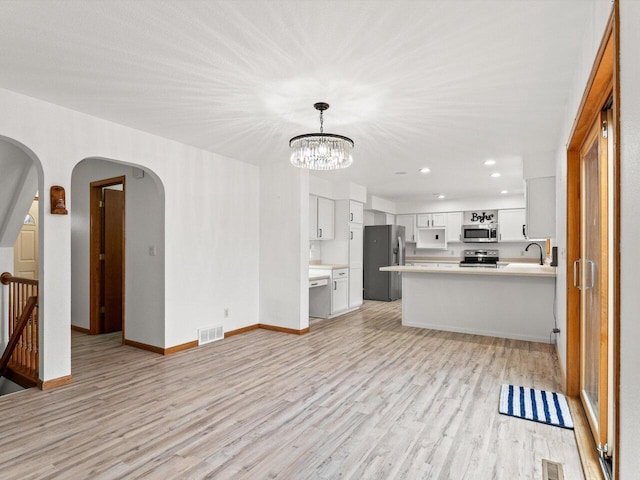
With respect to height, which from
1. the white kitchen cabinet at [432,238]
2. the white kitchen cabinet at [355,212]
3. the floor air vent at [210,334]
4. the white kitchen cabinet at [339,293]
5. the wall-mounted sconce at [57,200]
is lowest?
the floor air vent at [210,334]

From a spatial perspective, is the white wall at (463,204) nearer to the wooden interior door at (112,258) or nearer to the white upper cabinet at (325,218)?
the white upper cabinet at (325,218)

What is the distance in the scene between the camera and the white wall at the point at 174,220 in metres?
3.11

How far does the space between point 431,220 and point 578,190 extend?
6.41m

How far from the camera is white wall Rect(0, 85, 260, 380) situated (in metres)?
3.11

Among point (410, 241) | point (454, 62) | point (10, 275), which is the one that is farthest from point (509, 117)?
point (410, 241)

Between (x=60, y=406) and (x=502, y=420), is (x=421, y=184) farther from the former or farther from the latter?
(x=60, y=406)

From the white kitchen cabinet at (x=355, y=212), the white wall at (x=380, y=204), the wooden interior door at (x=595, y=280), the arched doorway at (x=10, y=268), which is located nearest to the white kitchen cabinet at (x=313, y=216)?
the white kitchen cabinet at (x=355, y=212)

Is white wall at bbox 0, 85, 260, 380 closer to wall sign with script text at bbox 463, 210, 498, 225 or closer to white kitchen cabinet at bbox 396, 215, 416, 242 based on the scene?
white kitchen cabinet at bbox 396, 215, 416, 242

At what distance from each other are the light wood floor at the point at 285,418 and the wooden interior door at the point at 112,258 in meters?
1.04

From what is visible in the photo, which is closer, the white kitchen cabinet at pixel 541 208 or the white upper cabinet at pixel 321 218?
the white kitchen cabinet at pixel 541 208

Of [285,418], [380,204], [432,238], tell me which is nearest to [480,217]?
[432,238]

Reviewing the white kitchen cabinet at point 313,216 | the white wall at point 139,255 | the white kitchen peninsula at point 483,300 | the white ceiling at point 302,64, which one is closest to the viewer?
the white ceiling at point 302,64

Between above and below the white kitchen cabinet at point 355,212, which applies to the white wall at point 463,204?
above

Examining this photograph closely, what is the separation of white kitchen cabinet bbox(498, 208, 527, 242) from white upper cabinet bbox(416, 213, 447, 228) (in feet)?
4.13
